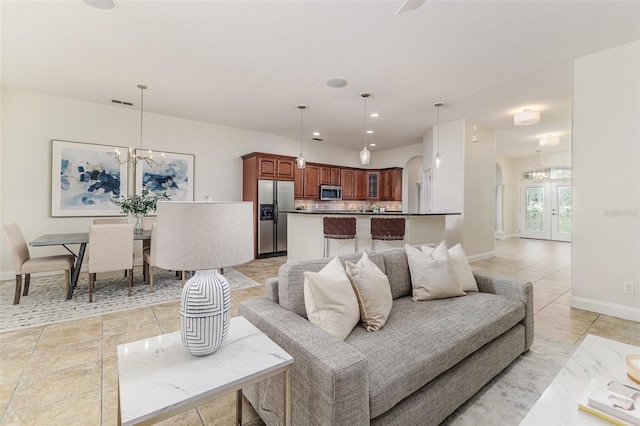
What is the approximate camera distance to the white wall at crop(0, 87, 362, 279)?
4398mm

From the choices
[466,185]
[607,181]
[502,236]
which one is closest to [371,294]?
[607,181]

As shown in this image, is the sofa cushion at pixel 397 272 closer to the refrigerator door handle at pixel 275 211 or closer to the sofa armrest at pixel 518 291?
the sofa armrest at pixel 518 291

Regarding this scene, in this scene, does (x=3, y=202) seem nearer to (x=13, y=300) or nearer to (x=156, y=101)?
(x=13, y=300)

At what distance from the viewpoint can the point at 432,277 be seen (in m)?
2.27

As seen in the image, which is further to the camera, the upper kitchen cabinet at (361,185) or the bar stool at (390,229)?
the upper kitchen cabinet at (361,185)

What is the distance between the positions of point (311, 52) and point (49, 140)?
14.8ft

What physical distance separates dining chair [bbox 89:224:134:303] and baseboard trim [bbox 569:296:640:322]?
5.48 metres

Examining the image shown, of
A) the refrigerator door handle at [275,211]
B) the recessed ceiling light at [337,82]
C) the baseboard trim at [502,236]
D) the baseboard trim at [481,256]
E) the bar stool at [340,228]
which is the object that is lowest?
the baseboard trim at [481,256]

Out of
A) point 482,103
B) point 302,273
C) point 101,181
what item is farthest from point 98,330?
point 482,103

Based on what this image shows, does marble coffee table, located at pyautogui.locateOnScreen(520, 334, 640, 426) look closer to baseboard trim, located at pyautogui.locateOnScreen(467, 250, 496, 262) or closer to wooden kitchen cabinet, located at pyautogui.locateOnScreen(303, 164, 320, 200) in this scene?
baseboard trim, located at pyautogui.locateOnScreen(467, 250, 496, 262)

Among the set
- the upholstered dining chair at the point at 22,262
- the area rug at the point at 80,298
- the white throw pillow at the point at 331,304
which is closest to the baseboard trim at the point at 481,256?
the area rug at the point at 80,298

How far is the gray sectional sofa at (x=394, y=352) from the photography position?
3.73 feet

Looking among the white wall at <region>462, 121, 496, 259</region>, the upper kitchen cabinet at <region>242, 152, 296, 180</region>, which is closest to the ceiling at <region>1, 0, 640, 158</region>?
the white wall at <region>462, 121, 496, 259</region>

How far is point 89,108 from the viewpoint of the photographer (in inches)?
193
